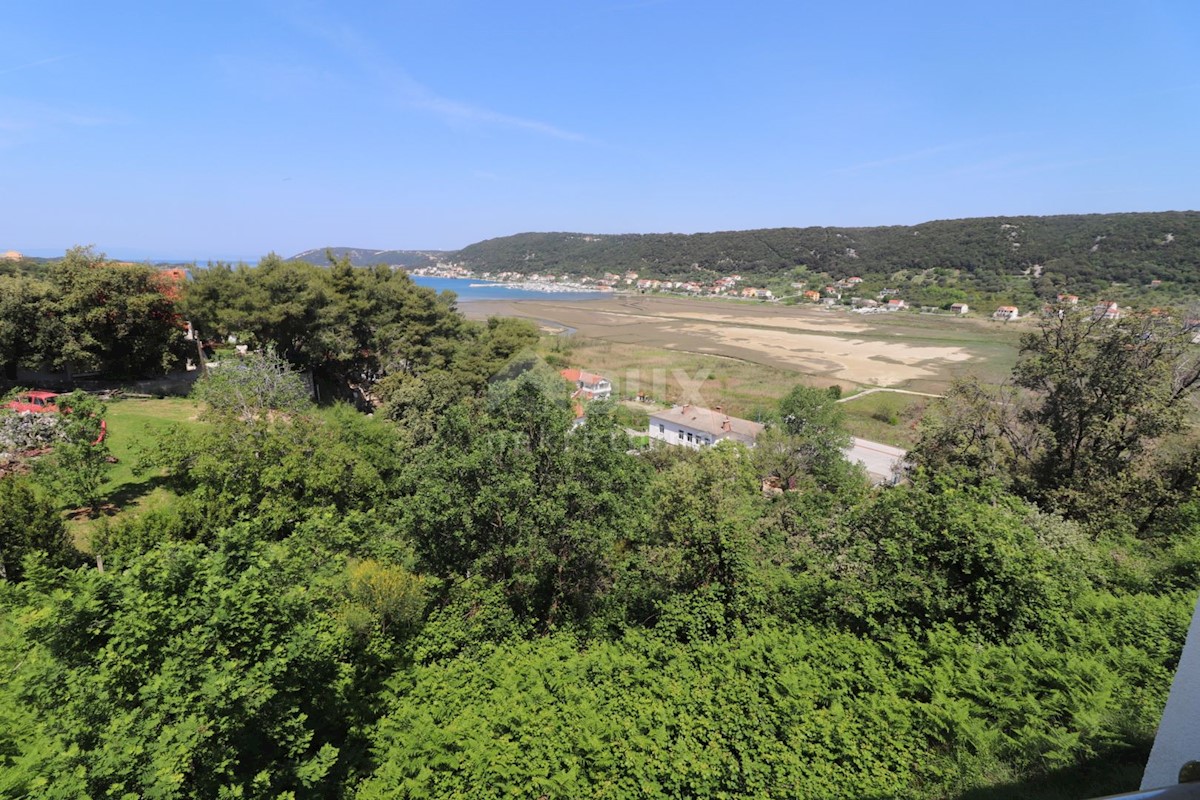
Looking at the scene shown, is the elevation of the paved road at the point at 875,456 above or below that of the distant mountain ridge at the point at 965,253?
below

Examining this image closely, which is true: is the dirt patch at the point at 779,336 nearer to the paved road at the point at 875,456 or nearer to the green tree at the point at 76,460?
the paved road at the point at 875,456

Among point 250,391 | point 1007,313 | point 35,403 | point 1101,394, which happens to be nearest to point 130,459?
point 250,391

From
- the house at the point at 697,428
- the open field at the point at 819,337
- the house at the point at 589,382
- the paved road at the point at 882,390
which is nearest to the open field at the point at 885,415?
the paved road at the point at 882,390

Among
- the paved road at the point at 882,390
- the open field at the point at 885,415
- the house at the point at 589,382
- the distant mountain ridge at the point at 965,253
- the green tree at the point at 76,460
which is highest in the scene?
the distant mountain ridge at the point at 965,253

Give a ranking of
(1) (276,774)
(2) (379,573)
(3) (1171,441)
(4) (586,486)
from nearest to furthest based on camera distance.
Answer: (1) (276,774), (2) (379,573), (4) (586,486), (3) (1171,441)

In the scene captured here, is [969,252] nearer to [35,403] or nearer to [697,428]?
[697,428]

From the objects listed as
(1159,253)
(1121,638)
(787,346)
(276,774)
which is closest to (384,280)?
(276,774)

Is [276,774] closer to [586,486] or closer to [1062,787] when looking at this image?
[586,486]
